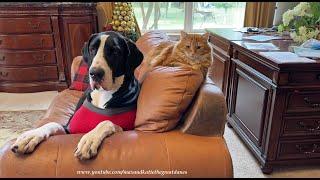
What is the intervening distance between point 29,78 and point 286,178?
2.97 metres

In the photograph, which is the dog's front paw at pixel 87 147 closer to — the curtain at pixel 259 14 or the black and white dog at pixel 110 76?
the black and white dog at pixel 110 76

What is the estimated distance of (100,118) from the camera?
128cm

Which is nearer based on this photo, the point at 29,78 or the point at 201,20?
the point at 29,78

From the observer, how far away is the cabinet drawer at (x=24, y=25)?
10.7 ft

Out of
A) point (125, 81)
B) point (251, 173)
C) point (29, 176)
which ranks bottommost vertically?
point (251, 173)

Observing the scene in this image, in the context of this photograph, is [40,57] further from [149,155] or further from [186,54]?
[149,155]

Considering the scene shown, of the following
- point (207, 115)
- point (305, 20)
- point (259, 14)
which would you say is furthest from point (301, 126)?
point (259, 14)

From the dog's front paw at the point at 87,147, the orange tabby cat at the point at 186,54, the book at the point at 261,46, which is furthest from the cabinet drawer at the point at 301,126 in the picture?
the dog's front paw at the point at 87,147

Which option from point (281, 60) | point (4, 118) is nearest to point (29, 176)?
point (281, 60)

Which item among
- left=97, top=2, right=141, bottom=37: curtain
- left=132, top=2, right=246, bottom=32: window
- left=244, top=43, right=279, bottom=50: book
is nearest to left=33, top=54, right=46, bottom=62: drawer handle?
left=97, top=2, right=141, bottom=37: curtain

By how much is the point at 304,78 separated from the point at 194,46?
0.73 meters

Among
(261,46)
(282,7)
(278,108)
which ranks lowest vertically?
(278,108)

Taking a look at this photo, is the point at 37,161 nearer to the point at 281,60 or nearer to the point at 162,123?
the point at 162,123

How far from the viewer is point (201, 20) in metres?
4.05
